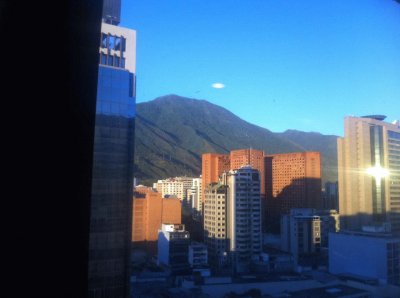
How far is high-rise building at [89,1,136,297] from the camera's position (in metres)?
3.16

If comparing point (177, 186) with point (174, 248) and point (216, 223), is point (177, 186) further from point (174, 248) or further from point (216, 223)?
point (174, 248)

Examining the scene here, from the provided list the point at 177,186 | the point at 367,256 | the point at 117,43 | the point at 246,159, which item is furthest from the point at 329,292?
the point at 117,43

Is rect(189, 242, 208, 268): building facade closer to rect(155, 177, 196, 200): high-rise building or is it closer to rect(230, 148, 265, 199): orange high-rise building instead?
rect(155, 177, 196, 200): high-rise building

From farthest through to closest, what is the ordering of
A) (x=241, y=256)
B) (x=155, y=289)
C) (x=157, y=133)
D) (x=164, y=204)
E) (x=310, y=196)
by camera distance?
1. (x=310, y=196)
2. (x=157, y=133)
3. (x=241, y=256)
4. (x=164, y=204)
5. (x=155, y=289)

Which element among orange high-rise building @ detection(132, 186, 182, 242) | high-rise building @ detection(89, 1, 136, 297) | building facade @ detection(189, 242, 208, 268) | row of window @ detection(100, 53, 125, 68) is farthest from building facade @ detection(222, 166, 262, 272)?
row of window @ detection(100, 53, 125, 68)

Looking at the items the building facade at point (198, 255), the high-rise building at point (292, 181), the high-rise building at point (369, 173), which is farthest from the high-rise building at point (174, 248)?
the high-rise building at point (369, 173)

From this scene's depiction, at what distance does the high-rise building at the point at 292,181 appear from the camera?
8656 millimetres

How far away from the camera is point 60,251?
368 mm

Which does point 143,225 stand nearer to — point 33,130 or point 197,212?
point 197,212

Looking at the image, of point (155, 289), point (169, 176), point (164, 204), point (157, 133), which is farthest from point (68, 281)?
point (157, 133)

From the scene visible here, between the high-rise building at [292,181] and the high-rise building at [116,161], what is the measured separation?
17.2ft

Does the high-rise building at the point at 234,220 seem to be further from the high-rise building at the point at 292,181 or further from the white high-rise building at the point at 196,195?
the high-rise building at the point at 292,181

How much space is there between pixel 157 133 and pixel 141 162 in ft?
5.84

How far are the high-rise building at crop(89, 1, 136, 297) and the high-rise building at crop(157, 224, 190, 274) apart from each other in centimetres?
103
